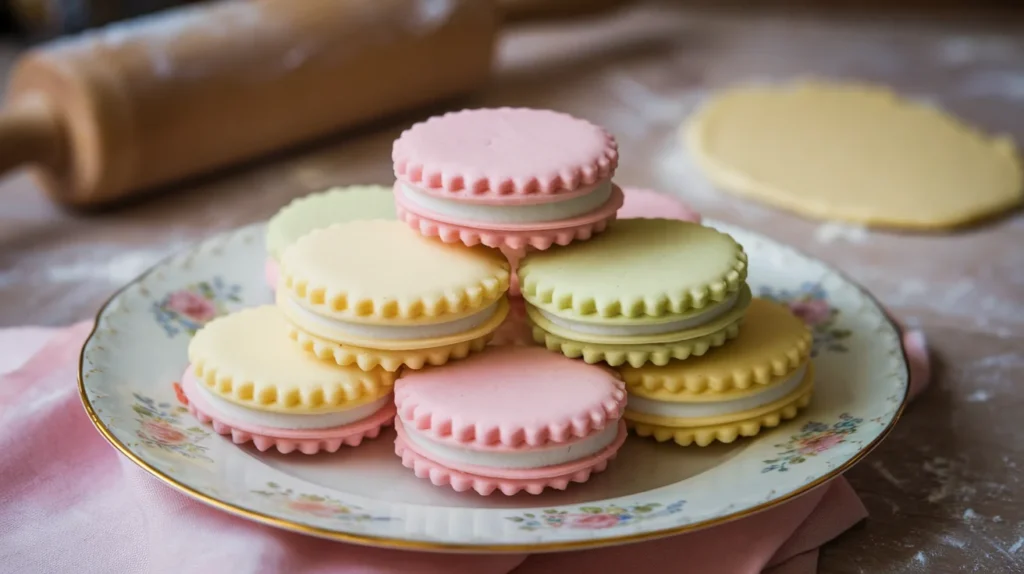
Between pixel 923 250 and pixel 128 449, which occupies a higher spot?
pixel 128 449

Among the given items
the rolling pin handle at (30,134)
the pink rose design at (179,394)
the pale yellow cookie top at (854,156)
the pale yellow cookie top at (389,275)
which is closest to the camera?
the pale yellow cookie top at (389,275)

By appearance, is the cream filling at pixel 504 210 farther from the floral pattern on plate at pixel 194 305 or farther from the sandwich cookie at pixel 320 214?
the floral pattern on plate at pixel 194 305

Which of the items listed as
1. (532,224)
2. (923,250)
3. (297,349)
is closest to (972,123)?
(923,250)

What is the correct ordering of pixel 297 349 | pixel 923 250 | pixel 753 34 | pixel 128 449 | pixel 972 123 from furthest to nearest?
pixel 753 34
pixel 972 123
pixel 923 250
pixel 297 349
pixel 128 449

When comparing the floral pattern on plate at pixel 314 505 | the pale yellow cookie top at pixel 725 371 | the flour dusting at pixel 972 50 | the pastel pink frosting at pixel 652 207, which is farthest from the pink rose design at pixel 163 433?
the flour dusting at pixel 972 50

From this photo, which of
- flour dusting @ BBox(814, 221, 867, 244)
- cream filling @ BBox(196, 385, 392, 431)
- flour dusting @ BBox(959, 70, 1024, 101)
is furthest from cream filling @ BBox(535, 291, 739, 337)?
→ flour dusting @ BBox(959, 70, 1024, 101)

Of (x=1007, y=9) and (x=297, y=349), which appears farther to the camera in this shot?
(x=1007, y=9)

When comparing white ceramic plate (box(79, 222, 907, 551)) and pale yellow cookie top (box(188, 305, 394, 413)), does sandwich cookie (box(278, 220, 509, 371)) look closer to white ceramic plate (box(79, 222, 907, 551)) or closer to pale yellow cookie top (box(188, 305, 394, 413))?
pale yellow cookie top (box(188, 305, 394, 413))

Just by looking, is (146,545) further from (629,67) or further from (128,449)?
(629,67)
